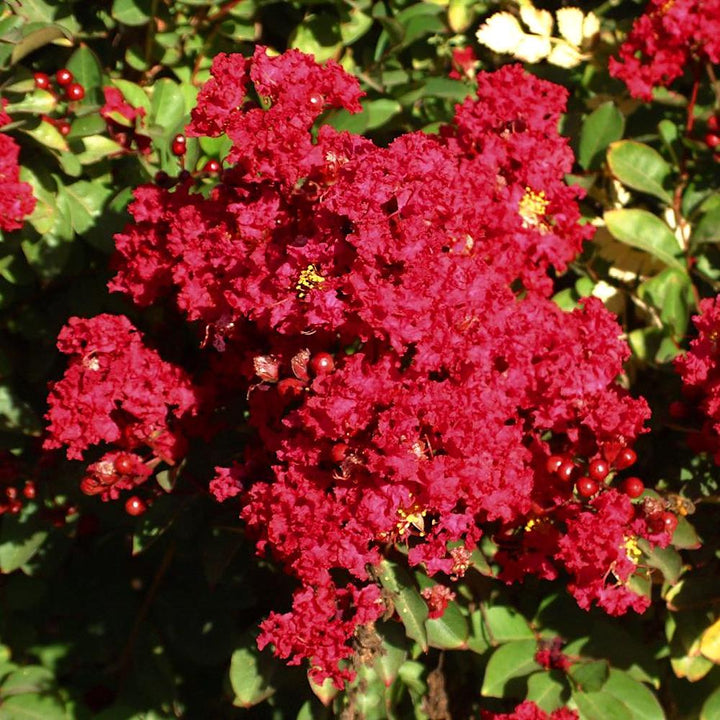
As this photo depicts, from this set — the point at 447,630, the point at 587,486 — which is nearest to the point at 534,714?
the point at 447,630

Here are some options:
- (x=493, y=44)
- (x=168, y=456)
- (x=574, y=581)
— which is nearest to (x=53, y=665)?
(x=168, y=456)

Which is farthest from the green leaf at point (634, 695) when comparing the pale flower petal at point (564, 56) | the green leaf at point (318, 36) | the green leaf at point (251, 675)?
the green leaf at point (318, 36)

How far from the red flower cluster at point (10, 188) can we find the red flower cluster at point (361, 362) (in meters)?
0.19

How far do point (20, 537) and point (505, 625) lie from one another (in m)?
1.00

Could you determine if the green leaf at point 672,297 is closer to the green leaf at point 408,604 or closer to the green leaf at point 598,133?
the green leaf at point 598,133

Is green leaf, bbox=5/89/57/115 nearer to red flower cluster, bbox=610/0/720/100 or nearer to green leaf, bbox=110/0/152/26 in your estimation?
green leaf, bbox=110/0/152/26

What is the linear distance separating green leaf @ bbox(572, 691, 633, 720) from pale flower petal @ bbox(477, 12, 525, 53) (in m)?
1.27

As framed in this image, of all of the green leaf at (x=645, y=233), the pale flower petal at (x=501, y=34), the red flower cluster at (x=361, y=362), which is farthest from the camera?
the pale flower petal at (x=501, y=34)

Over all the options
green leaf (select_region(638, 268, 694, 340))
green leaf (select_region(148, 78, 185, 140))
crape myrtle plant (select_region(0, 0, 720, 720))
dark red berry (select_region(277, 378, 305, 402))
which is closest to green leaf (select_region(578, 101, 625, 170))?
crape myrtle plant (select_region(0, 0, 720, 720))

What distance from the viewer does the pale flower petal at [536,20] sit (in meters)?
1.89

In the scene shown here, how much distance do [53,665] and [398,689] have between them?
0.78m

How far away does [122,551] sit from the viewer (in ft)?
6.56

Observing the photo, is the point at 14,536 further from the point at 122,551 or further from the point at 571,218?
the point at 571,218

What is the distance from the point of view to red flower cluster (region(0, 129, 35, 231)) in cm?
146
